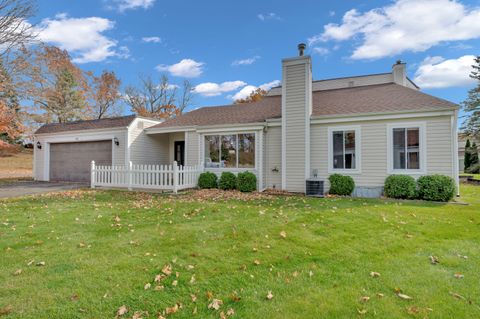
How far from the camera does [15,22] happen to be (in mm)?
11414

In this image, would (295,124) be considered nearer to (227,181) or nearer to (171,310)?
(227,181)

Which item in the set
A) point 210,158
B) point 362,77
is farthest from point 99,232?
point 362,77

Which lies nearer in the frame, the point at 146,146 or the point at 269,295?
the point at 269,295

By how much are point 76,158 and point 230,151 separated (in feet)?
31.3

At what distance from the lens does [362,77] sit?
14.5 metres

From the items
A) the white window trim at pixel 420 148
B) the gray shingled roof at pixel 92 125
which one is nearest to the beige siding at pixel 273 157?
the white window trim at pixel 420 148

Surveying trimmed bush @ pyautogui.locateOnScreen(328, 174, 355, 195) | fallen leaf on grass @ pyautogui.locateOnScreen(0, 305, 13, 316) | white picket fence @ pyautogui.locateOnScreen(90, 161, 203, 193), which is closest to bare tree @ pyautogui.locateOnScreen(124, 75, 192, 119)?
white picket fence @ pyautogui.locateOnScreen(90, 161, 203, 193)

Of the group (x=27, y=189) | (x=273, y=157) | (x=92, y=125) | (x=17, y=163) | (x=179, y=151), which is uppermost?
(x=92, y=125)

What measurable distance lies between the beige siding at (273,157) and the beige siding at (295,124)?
45 cm

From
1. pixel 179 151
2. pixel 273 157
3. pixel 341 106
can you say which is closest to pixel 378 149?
pixel 341 106

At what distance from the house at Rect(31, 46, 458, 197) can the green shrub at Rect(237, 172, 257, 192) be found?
31 centimetres

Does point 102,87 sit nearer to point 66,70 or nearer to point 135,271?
point 66,70

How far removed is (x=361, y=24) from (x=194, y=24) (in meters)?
11.1

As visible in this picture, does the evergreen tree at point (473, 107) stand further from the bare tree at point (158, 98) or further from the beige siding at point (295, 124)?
the bare tree at point (158, 98)
